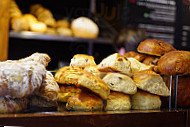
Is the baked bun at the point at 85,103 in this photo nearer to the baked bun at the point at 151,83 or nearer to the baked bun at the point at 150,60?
the baked bun at the point at 151,83

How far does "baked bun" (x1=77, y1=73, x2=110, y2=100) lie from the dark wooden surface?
2.9 inches

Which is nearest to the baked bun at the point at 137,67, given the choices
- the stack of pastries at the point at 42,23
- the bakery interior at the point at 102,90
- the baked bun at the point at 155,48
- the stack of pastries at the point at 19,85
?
the bakery interior at the point at 102,90

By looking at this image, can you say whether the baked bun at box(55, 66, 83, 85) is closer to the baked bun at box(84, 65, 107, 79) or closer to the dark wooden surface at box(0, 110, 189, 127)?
the baked bun at box(84, 65, 107, 79)

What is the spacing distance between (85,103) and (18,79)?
0.76 ft

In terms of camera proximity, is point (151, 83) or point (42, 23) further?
point (42, 23)

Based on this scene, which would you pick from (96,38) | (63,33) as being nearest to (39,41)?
(63,33)

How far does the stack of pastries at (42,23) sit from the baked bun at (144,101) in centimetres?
162

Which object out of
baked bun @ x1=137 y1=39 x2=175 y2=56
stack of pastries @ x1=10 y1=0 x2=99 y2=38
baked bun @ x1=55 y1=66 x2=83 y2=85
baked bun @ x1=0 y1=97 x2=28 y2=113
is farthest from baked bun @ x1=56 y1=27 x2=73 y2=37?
baked bun @ x1=0 y1=97 x2=28 y2=113

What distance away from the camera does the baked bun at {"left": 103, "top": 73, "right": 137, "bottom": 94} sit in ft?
2.83

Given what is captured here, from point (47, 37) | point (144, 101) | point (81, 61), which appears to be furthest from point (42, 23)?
point (144, 101)

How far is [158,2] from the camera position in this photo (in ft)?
8.38

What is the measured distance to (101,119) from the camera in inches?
30.1

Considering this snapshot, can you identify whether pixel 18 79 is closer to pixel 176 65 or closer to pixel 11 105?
pixel 11 105

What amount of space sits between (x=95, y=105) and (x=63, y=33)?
2.02 meters
